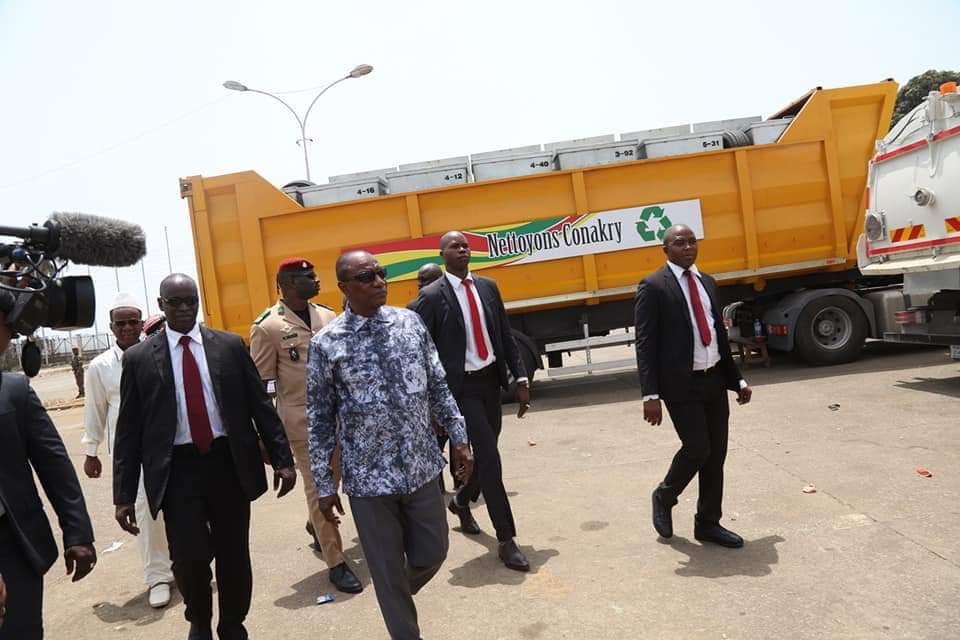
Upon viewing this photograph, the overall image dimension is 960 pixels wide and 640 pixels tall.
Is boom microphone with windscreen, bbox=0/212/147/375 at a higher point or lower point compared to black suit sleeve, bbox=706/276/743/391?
higher

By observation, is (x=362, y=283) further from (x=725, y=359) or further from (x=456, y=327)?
(x=725, y=359)

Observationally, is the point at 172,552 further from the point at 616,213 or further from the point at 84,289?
the point at 616,213

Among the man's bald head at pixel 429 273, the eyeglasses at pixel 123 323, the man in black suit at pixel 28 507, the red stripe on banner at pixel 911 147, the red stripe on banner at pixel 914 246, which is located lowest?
the man in black suit at pixel 28 507

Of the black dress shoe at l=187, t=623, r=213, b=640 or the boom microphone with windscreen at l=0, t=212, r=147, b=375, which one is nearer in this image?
the boom microphone with windscreen at l=0, t=212, r=147, b=375

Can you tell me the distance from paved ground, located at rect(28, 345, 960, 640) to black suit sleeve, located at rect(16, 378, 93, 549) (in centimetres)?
144

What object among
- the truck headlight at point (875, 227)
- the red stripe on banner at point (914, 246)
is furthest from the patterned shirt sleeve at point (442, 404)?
the truck headlight at point (875, 227)

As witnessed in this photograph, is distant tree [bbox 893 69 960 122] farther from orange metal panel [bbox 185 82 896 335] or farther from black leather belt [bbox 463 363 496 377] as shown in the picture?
black leather belt [bbox 463 363 496 377]

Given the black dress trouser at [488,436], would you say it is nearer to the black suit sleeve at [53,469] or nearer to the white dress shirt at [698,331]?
the white dress shirt at [698,331]

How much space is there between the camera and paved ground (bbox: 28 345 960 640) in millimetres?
3305

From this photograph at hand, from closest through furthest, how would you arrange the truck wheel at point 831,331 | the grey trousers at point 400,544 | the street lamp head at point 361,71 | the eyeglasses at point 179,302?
the grey trousers at point 400,544
the eyeglasses at point 179,302
the truck wheel at point 831,331
the street lamp head at point 361,71

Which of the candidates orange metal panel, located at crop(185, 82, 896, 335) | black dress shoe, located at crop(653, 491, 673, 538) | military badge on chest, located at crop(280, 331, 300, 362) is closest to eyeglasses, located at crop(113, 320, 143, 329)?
military badge on chest, located at crop(280, 331, 300, 362)

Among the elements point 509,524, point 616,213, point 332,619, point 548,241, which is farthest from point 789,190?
point 332,619

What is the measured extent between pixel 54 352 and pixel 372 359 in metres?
56.5

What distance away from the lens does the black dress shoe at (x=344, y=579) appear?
4.12 metres
